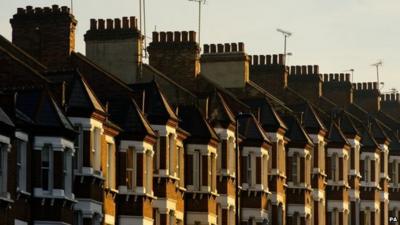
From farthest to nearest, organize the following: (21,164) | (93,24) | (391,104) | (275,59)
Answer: (391,104) < (275,59) < (93,24) < (21,164)

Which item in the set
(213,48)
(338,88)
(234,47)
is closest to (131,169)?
(234,47)

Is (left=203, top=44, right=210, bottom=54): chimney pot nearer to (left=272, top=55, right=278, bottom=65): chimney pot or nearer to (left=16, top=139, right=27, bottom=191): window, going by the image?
(left=272, top=55, right=278, bottom=65): chimney pot

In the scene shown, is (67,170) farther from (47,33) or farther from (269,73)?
(269,73)

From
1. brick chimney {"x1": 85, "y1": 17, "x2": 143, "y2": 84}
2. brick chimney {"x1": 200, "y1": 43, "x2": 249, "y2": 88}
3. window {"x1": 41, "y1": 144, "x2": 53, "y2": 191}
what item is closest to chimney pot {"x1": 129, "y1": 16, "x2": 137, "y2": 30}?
brick chimney {"x1": 85, "y1": 17, "x2": 143, "y2": 84}

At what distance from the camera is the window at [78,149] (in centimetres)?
8369

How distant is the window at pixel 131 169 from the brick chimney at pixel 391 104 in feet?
193

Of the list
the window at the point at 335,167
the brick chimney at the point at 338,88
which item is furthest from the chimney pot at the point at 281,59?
the brick chimney at the point at 338,88

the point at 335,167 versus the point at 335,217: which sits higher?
the point at 335,167

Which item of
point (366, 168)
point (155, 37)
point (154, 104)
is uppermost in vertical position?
point (155, 37)

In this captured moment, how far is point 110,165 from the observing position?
87.8m

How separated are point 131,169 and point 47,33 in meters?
7.38

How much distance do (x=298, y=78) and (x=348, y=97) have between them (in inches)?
282

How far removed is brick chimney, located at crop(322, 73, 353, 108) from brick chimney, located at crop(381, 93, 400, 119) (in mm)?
11647

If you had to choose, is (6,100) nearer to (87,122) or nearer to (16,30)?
(87,122)
